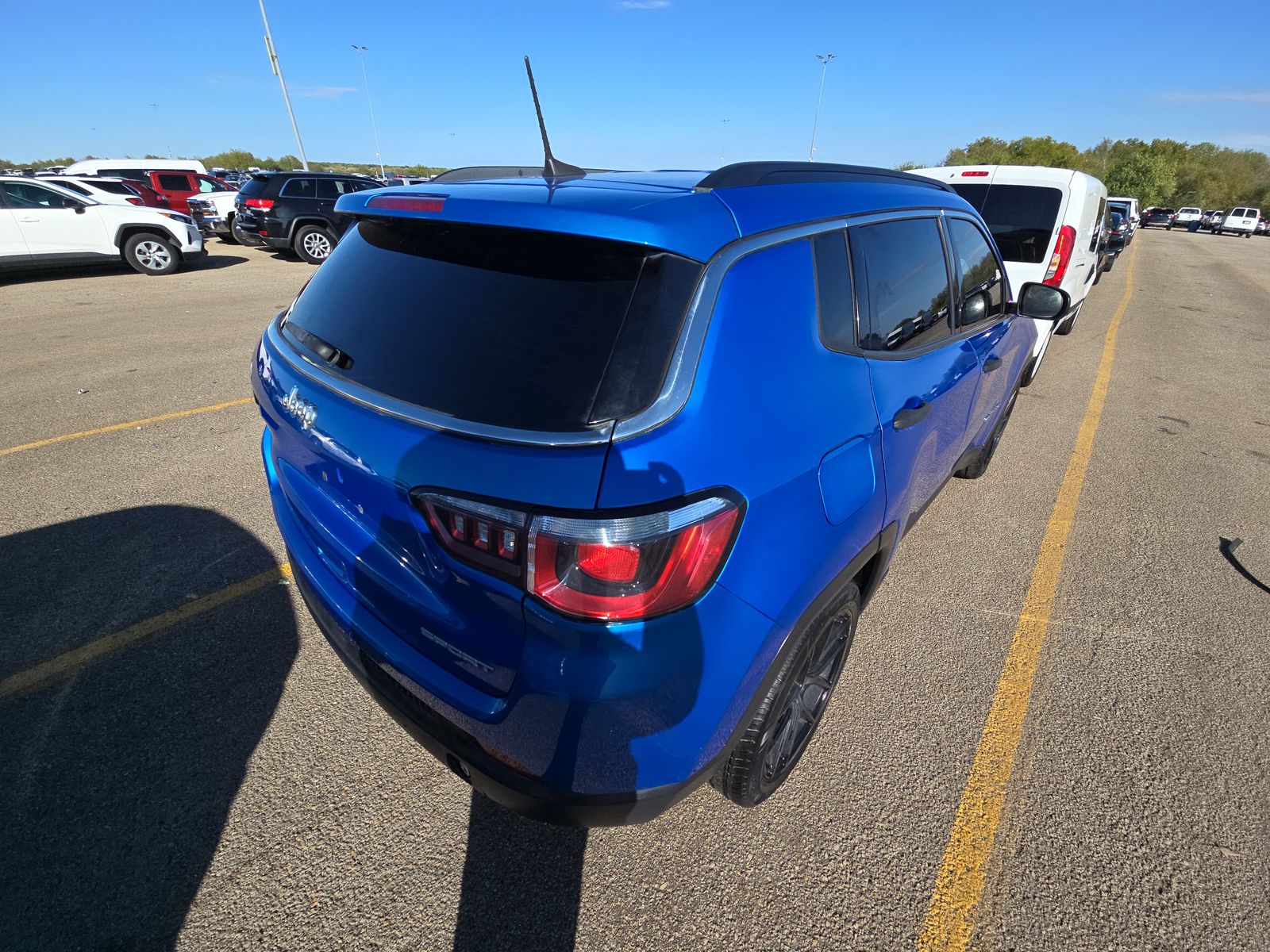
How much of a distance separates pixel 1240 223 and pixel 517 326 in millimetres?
63418

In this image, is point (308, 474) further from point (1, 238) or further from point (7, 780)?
point (1, 238)

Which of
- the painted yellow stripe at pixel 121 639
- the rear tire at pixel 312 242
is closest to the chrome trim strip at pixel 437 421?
the painted yellow stripe at pixel 121 639

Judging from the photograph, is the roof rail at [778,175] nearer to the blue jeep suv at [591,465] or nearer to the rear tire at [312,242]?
the blue jeep suv at [591,465]

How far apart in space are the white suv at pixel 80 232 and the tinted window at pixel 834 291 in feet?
46.0

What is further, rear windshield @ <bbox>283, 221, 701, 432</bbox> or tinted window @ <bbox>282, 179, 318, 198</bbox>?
tinted window @ <bbox>282, 179, 318, 198</bbox>

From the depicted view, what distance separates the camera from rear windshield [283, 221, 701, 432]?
4.53 feet

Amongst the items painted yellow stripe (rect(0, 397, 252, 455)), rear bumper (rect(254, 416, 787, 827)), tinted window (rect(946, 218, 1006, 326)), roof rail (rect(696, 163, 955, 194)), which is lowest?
painted yellow stripe (rect(0, 397, 252, 455))

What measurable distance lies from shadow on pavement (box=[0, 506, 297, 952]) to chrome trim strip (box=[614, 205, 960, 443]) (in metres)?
1.84

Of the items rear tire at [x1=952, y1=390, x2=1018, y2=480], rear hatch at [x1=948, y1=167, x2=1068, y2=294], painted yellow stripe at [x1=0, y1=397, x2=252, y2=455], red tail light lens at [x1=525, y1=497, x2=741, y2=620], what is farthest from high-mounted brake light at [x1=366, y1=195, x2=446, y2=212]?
rear hatch at [x1=948, y1=167, x2=1068, y2=294]

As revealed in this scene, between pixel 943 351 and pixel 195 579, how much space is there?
3.47 meters

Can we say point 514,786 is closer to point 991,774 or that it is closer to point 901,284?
point 991,774

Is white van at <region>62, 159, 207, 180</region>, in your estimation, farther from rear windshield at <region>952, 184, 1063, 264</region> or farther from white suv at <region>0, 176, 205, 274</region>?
rear windshield at <region>952, 184, 1063, 264</region>

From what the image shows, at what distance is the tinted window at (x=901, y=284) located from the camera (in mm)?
2031

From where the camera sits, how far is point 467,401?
1.47 meters
